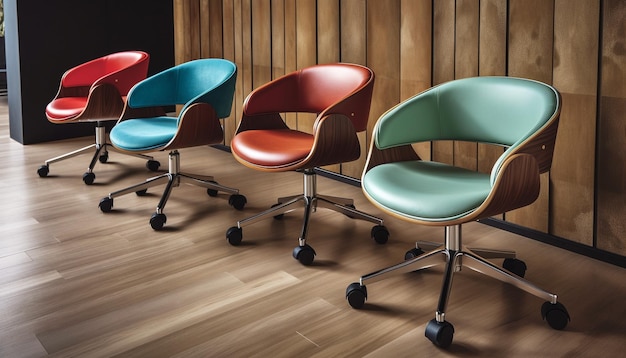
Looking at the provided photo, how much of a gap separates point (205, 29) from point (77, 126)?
5.17 ft

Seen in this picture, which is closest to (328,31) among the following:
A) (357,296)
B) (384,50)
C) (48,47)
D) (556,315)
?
(384,50)

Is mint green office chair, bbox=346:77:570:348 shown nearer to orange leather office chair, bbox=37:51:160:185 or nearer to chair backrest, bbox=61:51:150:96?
orange leather office chair, bbox=37:51:160:185

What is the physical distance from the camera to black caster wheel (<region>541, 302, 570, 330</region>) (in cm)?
255

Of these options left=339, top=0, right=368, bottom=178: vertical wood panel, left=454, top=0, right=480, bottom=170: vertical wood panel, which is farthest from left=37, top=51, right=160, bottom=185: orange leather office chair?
left=454, top=0, right=480, bottom=170: vertical wood panel

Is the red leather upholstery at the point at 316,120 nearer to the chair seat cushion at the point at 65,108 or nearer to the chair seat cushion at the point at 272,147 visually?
the chair seat cushion at the point at 272,147

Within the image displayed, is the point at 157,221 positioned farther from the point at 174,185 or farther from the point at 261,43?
the point at 261,43

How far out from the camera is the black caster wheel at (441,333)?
2432 millimetres

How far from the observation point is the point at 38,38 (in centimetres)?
597

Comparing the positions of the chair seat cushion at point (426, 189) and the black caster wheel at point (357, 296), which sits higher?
the chair seat cushion at point (426, 189)

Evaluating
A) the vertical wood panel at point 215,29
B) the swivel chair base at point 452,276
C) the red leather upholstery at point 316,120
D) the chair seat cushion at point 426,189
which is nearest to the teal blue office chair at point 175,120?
the red leather upholstery at point 316,120

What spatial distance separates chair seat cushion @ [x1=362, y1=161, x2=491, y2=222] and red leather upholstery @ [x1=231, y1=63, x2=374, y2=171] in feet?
1.31

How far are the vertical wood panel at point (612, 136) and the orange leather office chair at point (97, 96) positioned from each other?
9.81 ft

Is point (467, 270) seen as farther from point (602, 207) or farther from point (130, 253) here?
point (130, 253)

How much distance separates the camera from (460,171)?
2.98 m
